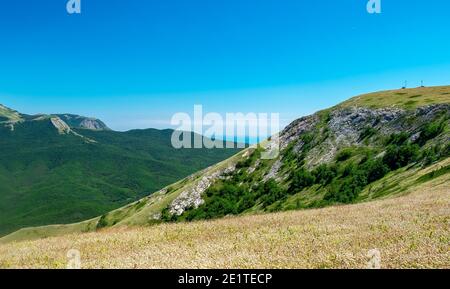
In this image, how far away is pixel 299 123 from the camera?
138875 mm

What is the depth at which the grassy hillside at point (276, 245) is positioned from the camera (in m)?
13.6

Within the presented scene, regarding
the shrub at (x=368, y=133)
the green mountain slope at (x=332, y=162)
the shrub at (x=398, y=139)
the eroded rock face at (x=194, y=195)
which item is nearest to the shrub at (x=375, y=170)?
the green mountain slope at (x=332, y=162)

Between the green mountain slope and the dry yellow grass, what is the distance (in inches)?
1441

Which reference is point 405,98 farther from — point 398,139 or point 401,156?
point 401,156

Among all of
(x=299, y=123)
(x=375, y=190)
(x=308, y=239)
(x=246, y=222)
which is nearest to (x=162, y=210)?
(x=299, y=123)

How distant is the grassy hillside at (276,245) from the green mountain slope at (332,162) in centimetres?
3634

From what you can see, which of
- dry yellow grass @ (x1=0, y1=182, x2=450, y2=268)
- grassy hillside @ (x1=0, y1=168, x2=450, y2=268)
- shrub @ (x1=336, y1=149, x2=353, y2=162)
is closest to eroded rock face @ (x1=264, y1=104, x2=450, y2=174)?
shrub @ (x1=336, y1=149, x2=353, y2=162)

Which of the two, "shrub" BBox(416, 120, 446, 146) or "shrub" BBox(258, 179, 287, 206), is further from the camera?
"shrub" BBox(258, 179, 287, 206)

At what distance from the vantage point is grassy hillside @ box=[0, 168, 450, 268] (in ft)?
44.6

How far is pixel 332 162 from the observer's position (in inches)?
3922

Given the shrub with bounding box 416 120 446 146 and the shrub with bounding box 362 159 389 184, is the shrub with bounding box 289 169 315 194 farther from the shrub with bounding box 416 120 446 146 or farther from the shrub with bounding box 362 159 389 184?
the shrub with bounding box 416 120 446 146

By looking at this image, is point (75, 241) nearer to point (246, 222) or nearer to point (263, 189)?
point (246, 222)

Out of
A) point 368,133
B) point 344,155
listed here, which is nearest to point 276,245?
point 344,155
